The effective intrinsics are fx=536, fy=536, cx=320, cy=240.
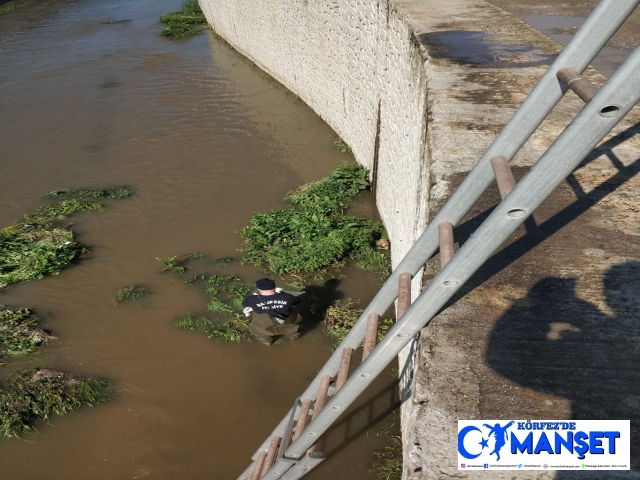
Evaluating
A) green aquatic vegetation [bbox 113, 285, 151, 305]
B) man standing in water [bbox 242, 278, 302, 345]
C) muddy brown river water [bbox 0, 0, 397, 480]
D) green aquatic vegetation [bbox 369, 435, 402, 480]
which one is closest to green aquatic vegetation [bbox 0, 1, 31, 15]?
muddy brown river water [bbox 0, 0, 397, 480]

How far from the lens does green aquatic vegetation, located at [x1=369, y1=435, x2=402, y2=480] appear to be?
383cm

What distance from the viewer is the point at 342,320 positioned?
5230mm

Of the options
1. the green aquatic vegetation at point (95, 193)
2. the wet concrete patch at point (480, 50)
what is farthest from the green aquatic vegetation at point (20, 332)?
the wet concrete patch at point (480, 50)

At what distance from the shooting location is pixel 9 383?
474 centimetres

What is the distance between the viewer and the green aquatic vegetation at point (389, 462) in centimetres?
383

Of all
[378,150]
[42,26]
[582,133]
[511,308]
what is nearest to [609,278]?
[511,308]

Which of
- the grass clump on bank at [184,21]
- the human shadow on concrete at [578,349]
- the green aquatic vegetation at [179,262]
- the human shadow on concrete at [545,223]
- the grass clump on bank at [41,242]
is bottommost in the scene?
the green aquatic vegetation at [179,262]

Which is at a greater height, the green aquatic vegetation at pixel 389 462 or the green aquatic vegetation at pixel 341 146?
the green aquatic vegetation at pixel 341 146

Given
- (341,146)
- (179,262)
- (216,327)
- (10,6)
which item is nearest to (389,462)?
(216,327)

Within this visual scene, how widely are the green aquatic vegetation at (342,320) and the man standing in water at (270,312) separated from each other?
35 centimetres

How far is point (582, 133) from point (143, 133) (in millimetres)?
9899

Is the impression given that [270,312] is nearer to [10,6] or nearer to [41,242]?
[41,242]

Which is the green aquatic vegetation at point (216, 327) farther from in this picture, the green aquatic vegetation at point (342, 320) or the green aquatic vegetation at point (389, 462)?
the green aquatic vegetation at point (389, 462)

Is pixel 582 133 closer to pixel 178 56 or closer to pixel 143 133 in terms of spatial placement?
pixel 143 133
